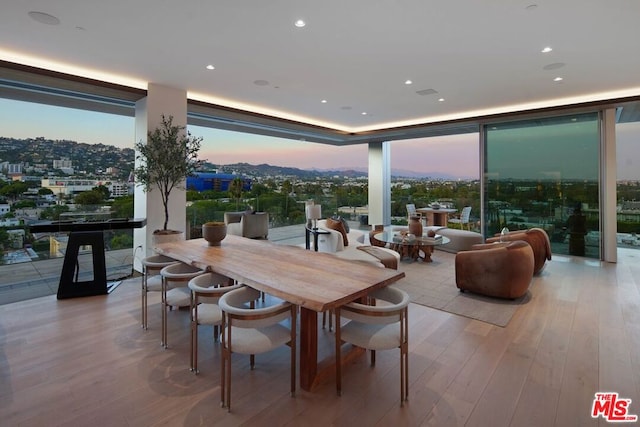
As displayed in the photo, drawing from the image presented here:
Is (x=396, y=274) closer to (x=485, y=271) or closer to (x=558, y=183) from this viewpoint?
(x=485, y=271)

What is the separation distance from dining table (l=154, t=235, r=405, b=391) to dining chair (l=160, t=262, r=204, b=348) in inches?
5.0

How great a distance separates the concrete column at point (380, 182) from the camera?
10.5 metres

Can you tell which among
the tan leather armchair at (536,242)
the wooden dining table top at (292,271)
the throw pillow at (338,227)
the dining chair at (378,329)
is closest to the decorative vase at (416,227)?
the tan leather armchair at (536,242)

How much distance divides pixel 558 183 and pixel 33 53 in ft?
29.9

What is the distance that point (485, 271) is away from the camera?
4145mm

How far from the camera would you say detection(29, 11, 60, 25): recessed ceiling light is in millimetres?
3121

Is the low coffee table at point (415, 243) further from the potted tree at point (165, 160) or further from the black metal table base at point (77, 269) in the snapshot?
the black metal table base at point (77, 269)

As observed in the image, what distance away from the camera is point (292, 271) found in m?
2.51

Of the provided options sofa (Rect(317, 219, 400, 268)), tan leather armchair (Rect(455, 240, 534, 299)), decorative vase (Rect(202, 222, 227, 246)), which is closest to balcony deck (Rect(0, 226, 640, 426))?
tan leather armchair (Rect(455, 240, 534, 299))

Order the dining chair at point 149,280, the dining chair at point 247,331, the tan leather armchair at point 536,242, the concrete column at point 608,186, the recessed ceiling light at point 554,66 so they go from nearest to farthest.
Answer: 1. the dining chair at point 247,331
2. the dining chair at point 149,280
3. the recessed ceiling light at point 554,66
4. the tan leather armchair at point 536,242
5. the concrete column at point 608,186

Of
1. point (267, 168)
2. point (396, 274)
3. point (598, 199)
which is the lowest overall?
point (396, 274)

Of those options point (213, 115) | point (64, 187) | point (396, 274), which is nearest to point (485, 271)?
point (396, 274)

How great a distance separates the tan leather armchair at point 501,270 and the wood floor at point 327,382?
0.37 metres

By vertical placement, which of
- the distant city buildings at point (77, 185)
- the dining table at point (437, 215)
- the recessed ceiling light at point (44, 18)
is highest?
the recessed ceiling light at point (44, 18)
